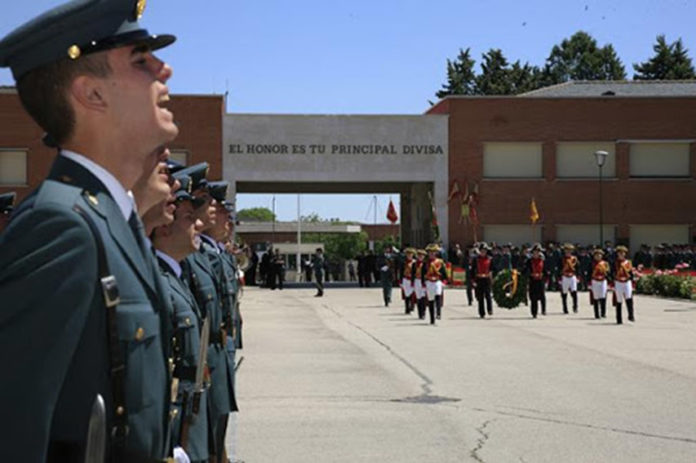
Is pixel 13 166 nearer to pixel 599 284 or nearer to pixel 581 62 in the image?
pixel 599 284

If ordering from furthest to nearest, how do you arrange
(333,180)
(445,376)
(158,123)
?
(333,180) → (445,376) → (158,123)

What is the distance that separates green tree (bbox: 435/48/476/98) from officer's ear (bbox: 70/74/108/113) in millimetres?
106607

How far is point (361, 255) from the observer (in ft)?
173

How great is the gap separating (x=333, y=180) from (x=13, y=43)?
1959 inches

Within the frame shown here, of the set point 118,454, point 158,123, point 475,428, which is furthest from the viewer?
point 475,428

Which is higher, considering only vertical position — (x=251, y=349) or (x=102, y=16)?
(x=102, y=16)

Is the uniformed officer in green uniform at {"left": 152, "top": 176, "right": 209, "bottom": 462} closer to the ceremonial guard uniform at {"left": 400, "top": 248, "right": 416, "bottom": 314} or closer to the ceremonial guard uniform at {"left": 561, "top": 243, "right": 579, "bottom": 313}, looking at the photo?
the ceremonial guard uniform at {"left": 400, "top": 248, "right": 416, "bottom": 314}

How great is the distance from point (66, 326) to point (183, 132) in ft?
165

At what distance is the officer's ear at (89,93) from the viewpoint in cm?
261

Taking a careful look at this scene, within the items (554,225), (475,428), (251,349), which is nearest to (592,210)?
(554,225)

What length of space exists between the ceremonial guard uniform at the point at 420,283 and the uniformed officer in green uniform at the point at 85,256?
77.3 feet

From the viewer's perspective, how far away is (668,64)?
322 ft

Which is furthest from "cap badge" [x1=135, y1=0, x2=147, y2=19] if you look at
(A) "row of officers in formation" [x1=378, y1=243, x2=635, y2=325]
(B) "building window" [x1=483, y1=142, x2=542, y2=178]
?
(B) "building window" [x1=483, y1=142, x2=542, y2=178]

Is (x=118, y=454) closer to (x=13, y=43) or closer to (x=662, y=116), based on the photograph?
(x=13, y=43)
